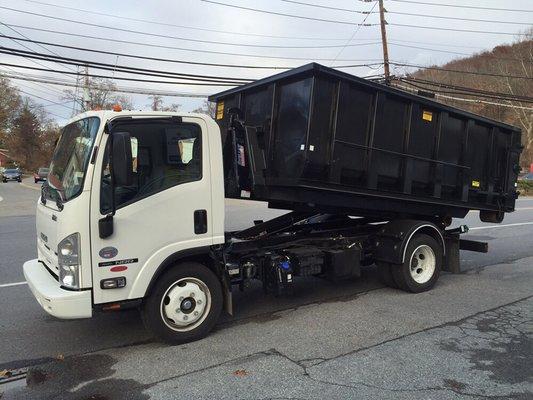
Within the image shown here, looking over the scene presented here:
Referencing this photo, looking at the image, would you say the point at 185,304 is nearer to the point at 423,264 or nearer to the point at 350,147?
the point at 350,147

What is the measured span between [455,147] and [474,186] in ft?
2.68

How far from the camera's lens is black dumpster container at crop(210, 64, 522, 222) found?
5613 millimetres

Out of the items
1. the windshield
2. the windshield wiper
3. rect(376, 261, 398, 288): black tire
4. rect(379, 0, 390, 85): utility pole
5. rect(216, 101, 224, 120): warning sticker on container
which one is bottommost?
rect(376, 261, 398, 288): black tire

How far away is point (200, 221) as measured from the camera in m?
5.05

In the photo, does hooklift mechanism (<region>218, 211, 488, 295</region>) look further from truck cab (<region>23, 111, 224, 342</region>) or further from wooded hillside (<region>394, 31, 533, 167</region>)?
wooded hillside (<region>394, 31, 533, 167</region>)

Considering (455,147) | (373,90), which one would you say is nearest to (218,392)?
(373,90)

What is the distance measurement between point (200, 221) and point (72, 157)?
1.38 m

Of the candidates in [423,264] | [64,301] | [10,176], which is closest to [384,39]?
[423,264]

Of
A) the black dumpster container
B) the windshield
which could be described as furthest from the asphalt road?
the windshield

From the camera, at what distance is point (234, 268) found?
543 centimetres

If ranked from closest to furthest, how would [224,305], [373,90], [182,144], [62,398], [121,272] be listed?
[62,398]
[121,272]
[182,144]
[224,305]
[373,90]

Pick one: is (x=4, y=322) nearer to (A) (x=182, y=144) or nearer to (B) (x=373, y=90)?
(A) (x=182, y=144)

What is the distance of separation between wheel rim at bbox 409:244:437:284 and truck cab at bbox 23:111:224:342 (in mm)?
3223

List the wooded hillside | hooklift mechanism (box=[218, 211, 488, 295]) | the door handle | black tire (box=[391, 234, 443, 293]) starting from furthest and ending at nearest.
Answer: the wooded hillside, black tire (box=[391, 234, 443, 293]), hooklift mechanism (box=[218, 211, 488, 295]), the door handle
